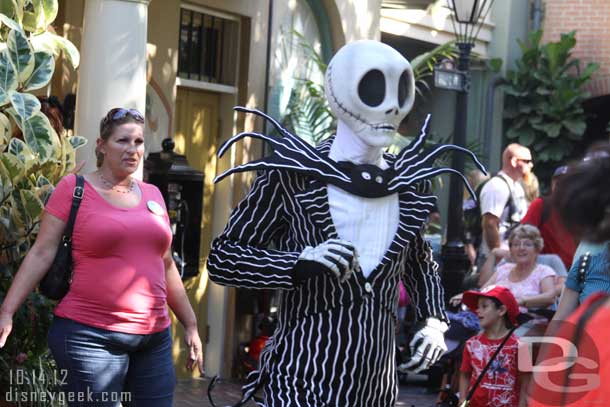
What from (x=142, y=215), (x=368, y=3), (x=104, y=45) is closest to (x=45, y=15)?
(x=104, y=45)

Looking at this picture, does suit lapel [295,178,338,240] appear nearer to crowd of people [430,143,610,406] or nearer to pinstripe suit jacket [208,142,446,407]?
pinstripe suit jacket [208,142,446,407]

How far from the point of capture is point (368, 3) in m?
12.3

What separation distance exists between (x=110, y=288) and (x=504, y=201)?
6.26 meters

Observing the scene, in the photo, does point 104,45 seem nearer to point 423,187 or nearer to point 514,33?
point 423,187

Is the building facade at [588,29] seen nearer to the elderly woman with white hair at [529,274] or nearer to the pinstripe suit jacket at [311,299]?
the elderly woman with white hair at [529,274]

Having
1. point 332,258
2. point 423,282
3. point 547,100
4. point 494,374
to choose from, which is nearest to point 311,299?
point 332,258

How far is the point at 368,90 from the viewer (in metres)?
5.02

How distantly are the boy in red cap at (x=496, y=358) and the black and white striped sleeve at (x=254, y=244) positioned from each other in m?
3.01

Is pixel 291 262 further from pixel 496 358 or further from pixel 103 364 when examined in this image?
pixel 496 358

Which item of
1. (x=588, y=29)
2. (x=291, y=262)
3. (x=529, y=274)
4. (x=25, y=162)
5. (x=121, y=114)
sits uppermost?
(x=588, y=29)

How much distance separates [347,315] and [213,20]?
6269 mm

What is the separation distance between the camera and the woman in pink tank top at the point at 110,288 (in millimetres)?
5066

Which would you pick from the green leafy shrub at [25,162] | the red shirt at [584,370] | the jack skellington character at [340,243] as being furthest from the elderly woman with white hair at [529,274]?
the red shirt at [584,370]

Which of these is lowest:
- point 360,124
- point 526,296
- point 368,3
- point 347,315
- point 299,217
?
point 526,296
